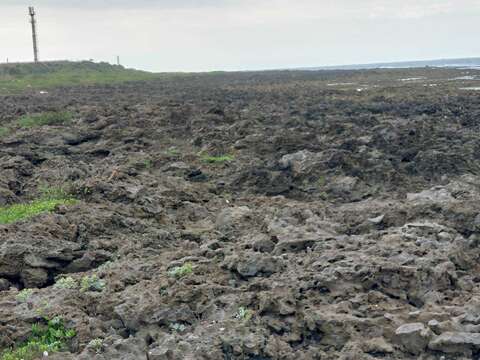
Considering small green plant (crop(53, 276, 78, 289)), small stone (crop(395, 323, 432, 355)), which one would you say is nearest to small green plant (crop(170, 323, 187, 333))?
small green plant (crop(53, 276, 78, 289))

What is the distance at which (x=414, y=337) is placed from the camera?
6.90 meters

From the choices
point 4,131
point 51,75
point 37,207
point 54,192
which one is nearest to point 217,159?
point 54,192

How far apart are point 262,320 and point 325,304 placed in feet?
2.79

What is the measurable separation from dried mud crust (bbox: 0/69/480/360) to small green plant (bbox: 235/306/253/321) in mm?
23

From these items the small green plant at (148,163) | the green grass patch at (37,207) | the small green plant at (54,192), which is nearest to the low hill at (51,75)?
the small green plant at (148,163)

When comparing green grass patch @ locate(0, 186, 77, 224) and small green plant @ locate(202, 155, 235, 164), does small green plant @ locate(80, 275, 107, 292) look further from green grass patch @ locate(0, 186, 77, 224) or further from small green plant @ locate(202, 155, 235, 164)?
small green plant @ locate(202, 155, 235, 164)

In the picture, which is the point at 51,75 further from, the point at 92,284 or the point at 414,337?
the point at 414,337

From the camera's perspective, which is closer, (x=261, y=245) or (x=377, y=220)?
(x=261, y=245)

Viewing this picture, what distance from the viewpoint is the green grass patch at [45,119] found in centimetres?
2473

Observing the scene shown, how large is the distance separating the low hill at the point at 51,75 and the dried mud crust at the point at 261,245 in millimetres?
34200

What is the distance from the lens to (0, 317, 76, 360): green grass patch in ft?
24.1

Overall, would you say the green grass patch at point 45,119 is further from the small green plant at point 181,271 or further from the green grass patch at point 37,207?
the small green plant at point 181,271

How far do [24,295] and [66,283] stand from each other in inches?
22.8

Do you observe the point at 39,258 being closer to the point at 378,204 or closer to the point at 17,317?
the point at 17,317
